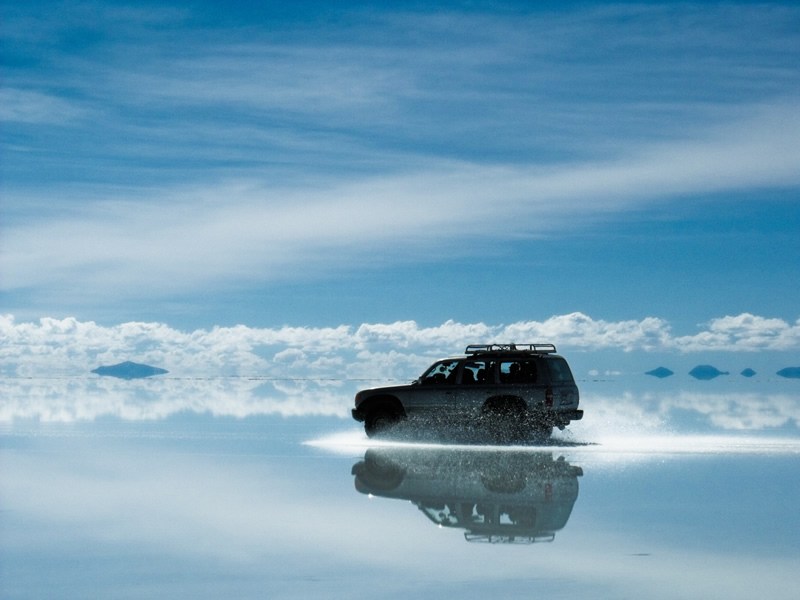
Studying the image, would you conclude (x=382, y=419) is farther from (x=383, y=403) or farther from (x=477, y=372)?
(x=477, y=372)

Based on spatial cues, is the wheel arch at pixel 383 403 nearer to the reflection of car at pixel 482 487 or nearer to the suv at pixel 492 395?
the suv at pixel 492 395

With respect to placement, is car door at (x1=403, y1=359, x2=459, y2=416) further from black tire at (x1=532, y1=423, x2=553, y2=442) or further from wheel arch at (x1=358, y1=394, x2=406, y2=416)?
black tire at (x1=532, y1=423, x2=553, y2=442)

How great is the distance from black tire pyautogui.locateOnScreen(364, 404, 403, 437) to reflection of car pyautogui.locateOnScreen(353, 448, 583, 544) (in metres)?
2.26

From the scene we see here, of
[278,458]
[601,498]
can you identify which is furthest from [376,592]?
[278,458]

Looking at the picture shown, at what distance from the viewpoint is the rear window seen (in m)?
25.4

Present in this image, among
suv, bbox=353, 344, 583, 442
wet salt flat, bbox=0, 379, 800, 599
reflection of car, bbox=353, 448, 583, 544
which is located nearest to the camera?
wet salt flat, bbox=0, 379, 800, 599

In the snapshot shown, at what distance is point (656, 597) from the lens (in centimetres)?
891

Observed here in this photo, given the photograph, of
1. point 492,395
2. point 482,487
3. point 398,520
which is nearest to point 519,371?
point 492,395

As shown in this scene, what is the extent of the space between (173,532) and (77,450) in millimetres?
12827

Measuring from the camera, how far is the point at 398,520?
43.1ft

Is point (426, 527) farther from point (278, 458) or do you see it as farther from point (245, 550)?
point (278, 458)

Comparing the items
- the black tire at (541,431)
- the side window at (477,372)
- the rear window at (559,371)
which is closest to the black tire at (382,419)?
the side window at (477,372)

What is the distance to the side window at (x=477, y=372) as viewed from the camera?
25703mm

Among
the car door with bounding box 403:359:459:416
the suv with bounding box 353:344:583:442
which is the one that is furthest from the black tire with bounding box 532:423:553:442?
the car door with bounding box 403:359:459:416
